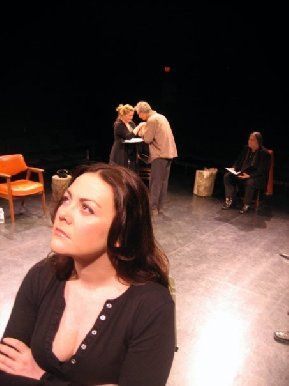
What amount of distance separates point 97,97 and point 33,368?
7819 mm

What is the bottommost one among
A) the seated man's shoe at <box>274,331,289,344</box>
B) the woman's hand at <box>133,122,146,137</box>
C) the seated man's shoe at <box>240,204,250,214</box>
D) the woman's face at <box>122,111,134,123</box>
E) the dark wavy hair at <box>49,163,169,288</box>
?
the seated man's shoe at <box>240,204,250,214</box>

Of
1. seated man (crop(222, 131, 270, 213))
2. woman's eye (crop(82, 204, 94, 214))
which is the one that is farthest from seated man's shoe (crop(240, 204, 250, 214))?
woman's eye (crop(82, 204, 94, 214))

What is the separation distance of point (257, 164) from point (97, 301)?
4.84m

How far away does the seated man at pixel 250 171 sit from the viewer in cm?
570

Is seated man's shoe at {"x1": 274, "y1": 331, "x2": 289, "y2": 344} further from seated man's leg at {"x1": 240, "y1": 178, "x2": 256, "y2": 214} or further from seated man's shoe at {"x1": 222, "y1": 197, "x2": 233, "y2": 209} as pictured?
seated man's shoe at {"x1": 222, "y1": 197, "x2": 233, "y2": 209}

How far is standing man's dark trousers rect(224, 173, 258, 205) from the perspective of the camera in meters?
5.83

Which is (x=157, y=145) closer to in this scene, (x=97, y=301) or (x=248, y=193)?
(x=248, y=193)

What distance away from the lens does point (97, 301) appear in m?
1.32

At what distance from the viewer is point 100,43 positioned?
8125 mm

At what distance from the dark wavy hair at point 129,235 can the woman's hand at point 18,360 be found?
0.26m

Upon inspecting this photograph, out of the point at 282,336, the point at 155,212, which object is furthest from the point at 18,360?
the point at 155,212

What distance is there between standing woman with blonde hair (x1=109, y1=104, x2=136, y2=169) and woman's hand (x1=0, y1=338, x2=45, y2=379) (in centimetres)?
467

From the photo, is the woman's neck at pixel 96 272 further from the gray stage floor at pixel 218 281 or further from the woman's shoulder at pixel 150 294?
the gray stage floor at pixel 218 281

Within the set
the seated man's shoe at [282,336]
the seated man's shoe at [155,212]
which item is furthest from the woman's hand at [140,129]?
the seated man's shoe at [282,336]
